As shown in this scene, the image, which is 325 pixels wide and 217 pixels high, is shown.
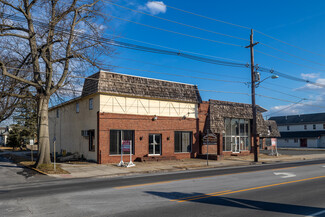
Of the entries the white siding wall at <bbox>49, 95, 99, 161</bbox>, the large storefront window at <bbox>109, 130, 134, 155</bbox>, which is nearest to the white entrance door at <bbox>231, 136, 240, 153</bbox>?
the large storefront window at <bbox>109, 130, 134, 155</bbox>

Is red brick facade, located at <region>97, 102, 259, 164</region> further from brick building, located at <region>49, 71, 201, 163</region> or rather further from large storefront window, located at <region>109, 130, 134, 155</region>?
large storefront window, located at <region>109, 130, 134, 155</region>

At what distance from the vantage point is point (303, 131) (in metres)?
64.4

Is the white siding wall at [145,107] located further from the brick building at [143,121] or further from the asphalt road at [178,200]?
the asphalt road at [178,200]

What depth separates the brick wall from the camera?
22719 millimetres

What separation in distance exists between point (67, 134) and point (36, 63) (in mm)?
12550

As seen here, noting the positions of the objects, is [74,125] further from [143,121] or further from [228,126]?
[228,126]

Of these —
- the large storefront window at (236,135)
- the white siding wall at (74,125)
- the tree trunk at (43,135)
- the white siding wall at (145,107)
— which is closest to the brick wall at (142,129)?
the white siding wall at (145,107)

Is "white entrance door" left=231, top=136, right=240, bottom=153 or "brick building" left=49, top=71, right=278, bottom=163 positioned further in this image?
"white entrance door" left=231, top=136, right=240, bottom=153

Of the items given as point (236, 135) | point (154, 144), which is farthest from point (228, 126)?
point (154, 144)

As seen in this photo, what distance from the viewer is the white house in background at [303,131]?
6035 centimetres

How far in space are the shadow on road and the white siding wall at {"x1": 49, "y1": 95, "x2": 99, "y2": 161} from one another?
48.4 feet

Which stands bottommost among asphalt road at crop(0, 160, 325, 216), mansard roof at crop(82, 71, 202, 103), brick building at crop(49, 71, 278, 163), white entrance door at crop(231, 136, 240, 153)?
asphalt road at crop(0, 160, 325, 216)

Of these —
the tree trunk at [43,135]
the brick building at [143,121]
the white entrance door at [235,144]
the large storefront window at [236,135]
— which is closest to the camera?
the tree trunk at [43,135]

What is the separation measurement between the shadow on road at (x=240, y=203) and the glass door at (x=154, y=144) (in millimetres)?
15325
